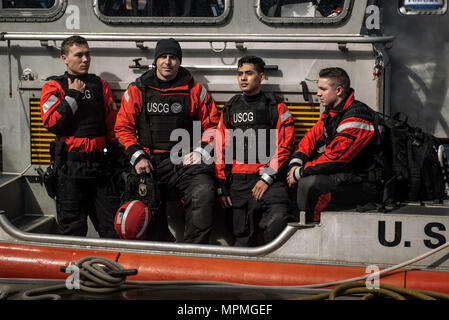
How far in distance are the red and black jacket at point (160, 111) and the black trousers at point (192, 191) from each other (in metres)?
0.13

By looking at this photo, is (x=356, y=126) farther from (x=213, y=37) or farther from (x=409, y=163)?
(x=213, y=37)

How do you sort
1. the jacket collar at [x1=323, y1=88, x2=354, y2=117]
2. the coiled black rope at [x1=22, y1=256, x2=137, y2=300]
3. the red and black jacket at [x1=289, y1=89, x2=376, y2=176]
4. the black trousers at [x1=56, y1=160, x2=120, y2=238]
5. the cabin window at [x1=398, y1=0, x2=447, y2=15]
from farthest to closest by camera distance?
the cabin window at [x1=398, y1=0, x2=447, y2=15] < the black trousers at [x1=56, y1=160, x2=120, y2=238] < the jacket collar at [x1=323, y1=88, x2=354, y2=117] < the red and black jacket at [x1=289, y1=89, x2=376, y2=176] < the coiled black rope at [x1=22, y1=256, x2=137, y2=300]

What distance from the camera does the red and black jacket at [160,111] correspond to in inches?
154

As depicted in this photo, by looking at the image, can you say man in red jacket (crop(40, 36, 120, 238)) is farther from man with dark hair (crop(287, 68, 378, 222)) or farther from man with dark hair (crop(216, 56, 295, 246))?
man with dark hair (crop(287, 68, 378, 222))

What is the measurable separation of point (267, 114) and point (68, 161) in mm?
1460

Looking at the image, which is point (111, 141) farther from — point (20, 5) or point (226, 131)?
point (20, 5)

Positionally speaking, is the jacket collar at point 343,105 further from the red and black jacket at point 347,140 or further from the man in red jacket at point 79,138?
the man in red jacket at point 79,138

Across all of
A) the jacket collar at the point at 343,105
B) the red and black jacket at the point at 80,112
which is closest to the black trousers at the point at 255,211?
the jacket collar at the point at 343,105

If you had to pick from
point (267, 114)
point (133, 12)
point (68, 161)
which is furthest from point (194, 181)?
point (133, 12)

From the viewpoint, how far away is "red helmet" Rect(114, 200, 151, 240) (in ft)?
12.0

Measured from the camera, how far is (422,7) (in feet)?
14.1

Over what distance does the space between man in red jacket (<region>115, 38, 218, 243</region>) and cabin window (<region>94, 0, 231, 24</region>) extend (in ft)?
1.43

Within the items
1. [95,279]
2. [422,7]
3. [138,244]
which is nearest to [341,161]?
[138,244]

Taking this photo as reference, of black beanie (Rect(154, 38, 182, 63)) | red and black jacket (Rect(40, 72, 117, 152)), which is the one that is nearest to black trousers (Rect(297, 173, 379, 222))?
black beanie (Rect(154, 38, 182, 63))
